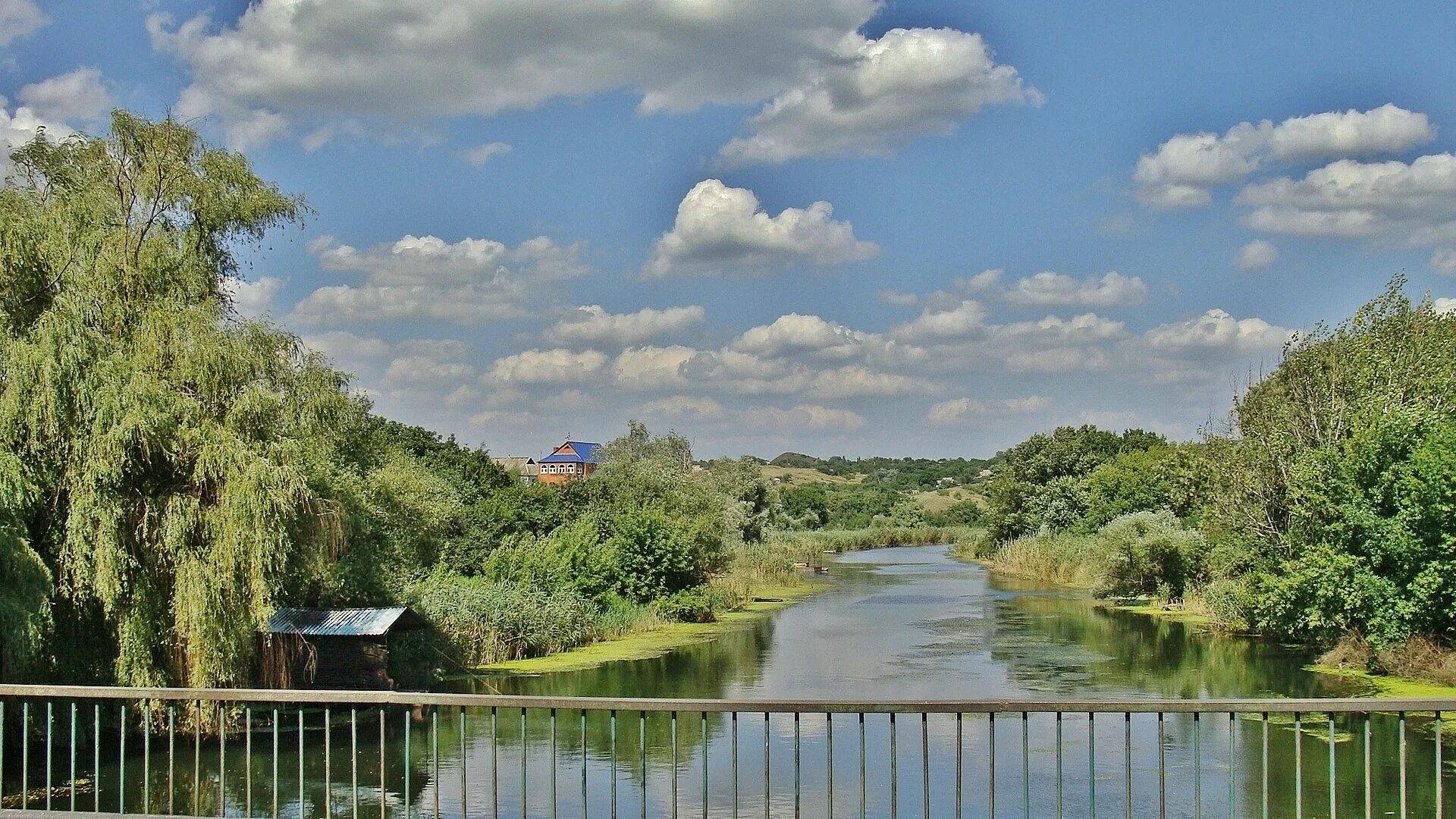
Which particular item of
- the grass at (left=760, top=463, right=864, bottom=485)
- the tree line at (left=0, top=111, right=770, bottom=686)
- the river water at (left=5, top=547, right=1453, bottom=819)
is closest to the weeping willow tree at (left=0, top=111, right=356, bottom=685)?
the tree line at (left=0, top=111, right=770, bottom=686)

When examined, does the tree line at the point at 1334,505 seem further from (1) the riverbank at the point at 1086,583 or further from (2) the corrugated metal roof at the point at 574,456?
(2) the corrugated metal roof at the point at 574,456

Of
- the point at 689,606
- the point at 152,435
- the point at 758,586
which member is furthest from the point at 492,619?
the point at 758,586

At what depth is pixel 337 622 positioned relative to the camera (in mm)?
18062

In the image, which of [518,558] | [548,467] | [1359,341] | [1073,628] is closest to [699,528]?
[518,558]

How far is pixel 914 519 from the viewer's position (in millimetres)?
84312

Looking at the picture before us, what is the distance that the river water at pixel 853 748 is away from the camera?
12883 millimetres

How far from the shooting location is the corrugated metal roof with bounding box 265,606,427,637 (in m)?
17.7

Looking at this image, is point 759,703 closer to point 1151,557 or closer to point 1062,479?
point 1151,557

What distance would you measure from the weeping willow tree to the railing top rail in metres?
7.87

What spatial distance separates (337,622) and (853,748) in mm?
7373

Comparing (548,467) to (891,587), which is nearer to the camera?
(891,587)

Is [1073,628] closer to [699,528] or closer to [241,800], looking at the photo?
[699,528]

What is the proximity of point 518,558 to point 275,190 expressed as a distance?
11947mm

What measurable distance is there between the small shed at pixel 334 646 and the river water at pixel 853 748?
0.56 meters
